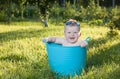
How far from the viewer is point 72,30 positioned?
473 centimetres

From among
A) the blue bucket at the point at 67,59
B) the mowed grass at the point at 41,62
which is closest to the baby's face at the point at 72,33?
the blue bucket at the point at 67,59

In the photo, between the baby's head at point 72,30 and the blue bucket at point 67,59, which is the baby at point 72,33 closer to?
the baby's head at point 72,30

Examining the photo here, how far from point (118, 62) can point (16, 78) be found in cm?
178

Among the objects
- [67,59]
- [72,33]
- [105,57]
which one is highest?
[72,33]

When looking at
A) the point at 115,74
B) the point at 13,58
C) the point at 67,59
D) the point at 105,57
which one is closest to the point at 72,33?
the point at 67,59

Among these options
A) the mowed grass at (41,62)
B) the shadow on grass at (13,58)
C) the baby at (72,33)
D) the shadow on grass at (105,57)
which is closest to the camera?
the baby at (72,33)

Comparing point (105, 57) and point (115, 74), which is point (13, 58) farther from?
point (115, 74)

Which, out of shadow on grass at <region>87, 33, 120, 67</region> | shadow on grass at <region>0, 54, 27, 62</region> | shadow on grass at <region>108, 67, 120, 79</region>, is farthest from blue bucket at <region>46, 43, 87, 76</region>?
shadow on grass at <region>0, 54, 27, 62</region>

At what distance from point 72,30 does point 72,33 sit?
1.7 inches

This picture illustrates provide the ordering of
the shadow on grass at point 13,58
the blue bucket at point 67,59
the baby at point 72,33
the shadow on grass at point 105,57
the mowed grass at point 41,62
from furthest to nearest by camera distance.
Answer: the shadow on grass at point 13,58
the shadow on grass at point 105,57
the mowed grass at point 41,62
the baby at point 72,33
the blue bucket at point 67,59

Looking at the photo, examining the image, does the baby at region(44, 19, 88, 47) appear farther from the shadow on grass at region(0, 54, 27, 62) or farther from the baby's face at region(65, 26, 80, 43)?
the shadow on grass at region(0, 54, 27, 62)

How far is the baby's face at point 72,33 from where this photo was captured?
15.5ft

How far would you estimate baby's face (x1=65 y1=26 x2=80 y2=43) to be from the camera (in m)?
4.73

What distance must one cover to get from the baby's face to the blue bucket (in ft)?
0.56
